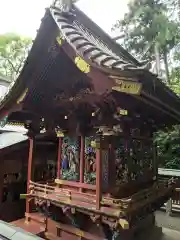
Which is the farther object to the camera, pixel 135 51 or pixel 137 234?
pixel 135 51

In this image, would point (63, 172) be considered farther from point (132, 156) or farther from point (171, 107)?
point (171, 107)

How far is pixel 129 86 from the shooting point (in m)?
3.30

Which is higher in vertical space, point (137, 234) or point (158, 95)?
point (158, 95)

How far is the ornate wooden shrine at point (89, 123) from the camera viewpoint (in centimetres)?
387

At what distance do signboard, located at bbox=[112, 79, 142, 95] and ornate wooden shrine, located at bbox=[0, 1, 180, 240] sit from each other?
0.01 metres

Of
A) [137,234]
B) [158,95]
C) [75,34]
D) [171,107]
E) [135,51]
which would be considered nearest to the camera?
[75,34]

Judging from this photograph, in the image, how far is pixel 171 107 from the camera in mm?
5184

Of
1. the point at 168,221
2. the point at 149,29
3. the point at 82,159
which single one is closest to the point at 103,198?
the point at 82,159

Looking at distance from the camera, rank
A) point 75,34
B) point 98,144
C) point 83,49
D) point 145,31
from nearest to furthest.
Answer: point 83,49, point 75,34, point 98,144, point 145,31

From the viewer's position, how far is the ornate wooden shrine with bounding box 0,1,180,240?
12.7 feet

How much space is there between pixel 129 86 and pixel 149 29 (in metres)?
17.7

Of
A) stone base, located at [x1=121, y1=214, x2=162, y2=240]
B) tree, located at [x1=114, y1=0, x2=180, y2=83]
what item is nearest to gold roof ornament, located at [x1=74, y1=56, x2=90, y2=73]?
stone base, located at [x1=121, y1=214, x2=162, y2=240]

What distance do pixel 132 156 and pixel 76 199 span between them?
1.58 m

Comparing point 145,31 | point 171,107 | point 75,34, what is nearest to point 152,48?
point 145,31
